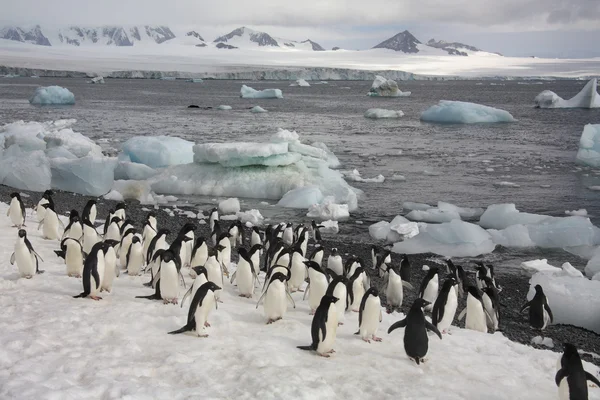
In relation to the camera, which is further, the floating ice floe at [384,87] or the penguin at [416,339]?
the floating ice floe at [384,87]

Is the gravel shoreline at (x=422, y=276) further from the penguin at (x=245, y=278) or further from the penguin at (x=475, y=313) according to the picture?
the penguin at (x=245, y=278)

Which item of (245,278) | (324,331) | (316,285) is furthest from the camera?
(245,278)

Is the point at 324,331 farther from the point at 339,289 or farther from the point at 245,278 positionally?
the point at 245,278

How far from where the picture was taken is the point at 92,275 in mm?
6738

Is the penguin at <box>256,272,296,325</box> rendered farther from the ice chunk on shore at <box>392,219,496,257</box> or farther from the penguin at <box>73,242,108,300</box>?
the ice chunk on shore at <box>392,219,496,257</box>

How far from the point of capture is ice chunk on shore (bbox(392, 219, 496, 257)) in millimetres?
12156

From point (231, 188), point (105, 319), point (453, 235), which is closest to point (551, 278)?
point (453, 235)

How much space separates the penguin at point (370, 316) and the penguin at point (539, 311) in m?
3.08

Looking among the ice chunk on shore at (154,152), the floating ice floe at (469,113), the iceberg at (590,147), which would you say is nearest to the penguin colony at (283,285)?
the ice chunk on shore at (154,152)

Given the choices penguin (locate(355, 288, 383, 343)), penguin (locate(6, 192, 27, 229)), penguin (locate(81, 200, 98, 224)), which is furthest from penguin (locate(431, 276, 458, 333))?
penguin (locate(6, 192, 27, 229))

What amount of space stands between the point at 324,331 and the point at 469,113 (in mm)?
38998

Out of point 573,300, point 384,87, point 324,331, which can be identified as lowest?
point 573,300

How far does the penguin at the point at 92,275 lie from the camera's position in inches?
264

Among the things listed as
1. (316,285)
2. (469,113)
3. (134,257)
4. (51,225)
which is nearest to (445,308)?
(316,285)
